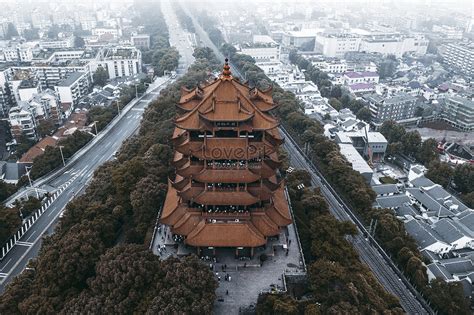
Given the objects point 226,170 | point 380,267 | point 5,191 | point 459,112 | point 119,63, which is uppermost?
point 226,170

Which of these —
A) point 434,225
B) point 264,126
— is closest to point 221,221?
point 264,126

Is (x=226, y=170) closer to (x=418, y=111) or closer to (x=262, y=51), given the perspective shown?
(x=418, y=111)

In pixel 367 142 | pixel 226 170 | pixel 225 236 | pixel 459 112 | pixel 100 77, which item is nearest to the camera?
pixel 226 170

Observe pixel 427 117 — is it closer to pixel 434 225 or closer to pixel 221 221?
pixel 434 225

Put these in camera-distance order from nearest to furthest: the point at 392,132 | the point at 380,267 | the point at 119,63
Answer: the point at 380,267 → the point at 392,132 → the point at 119,63

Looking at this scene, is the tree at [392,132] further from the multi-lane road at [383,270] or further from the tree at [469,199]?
the multi-lane road at [383,270]

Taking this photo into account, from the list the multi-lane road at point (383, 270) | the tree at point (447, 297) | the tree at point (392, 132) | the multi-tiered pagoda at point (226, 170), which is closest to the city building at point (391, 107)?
the tree at point (392, 132)

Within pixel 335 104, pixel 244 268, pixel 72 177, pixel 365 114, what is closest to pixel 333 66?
pixel 335 104

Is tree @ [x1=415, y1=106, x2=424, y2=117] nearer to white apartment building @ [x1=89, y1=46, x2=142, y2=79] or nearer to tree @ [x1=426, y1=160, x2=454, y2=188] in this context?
tree @ [x1=426, y1=160, x2=454, y2=188]
